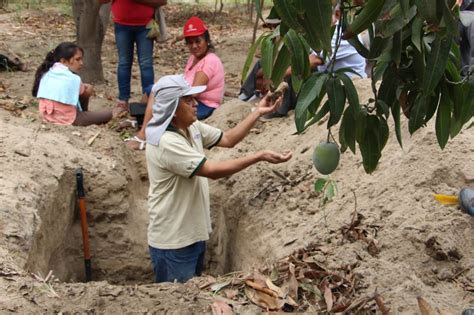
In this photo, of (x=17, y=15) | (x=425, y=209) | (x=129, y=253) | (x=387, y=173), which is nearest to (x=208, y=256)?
(x=129, y=253)

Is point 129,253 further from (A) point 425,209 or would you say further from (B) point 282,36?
(B) point 282,36

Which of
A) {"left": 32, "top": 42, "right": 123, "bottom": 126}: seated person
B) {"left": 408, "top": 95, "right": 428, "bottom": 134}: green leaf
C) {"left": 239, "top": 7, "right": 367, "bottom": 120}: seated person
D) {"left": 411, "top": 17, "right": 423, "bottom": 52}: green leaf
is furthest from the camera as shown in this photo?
{"left": 32, "top": 42, "right": 123, "bottom": 126}: seated person

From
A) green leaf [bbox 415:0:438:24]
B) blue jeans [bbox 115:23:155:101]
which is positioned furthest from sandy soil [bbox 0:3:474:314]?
green leaf [bbox 415:0:438:24]

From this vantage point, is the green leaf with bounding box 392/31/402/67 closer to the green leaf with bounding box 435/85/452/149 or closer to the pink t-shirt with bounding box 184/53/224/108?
the green leaf with bounding box 435/85/452/149

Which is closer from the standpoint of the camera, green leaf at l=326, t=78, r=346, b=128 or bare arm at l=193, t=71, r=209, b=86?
green leaf at l=326, t=78, r=346, b=128

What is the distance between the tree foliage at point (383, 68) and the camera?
1.66 m

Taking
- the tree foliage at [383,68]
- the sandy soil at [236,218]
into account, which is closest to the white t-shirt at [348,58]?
the sandy soil at [236,218]

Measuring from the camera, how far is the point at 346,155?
16.0 ft

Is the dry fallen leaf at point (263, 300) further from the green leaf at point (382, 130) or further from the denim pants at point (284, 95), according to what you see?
the denim pants at point (284, 95)

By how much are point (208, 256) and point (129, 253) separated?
0.68 m

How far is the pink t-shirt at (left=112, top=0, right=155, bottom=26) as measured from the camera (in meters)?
7.01

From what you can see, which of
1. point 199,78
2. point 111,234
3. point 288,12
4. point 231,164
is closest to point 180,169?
point 231,164

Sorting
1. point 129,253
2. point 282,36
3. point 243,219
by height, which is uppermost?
point 282,36

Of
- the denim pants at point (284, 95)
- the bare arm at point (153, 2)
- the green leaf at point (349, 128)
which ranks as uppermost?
the green leaf at point (349, 128)
